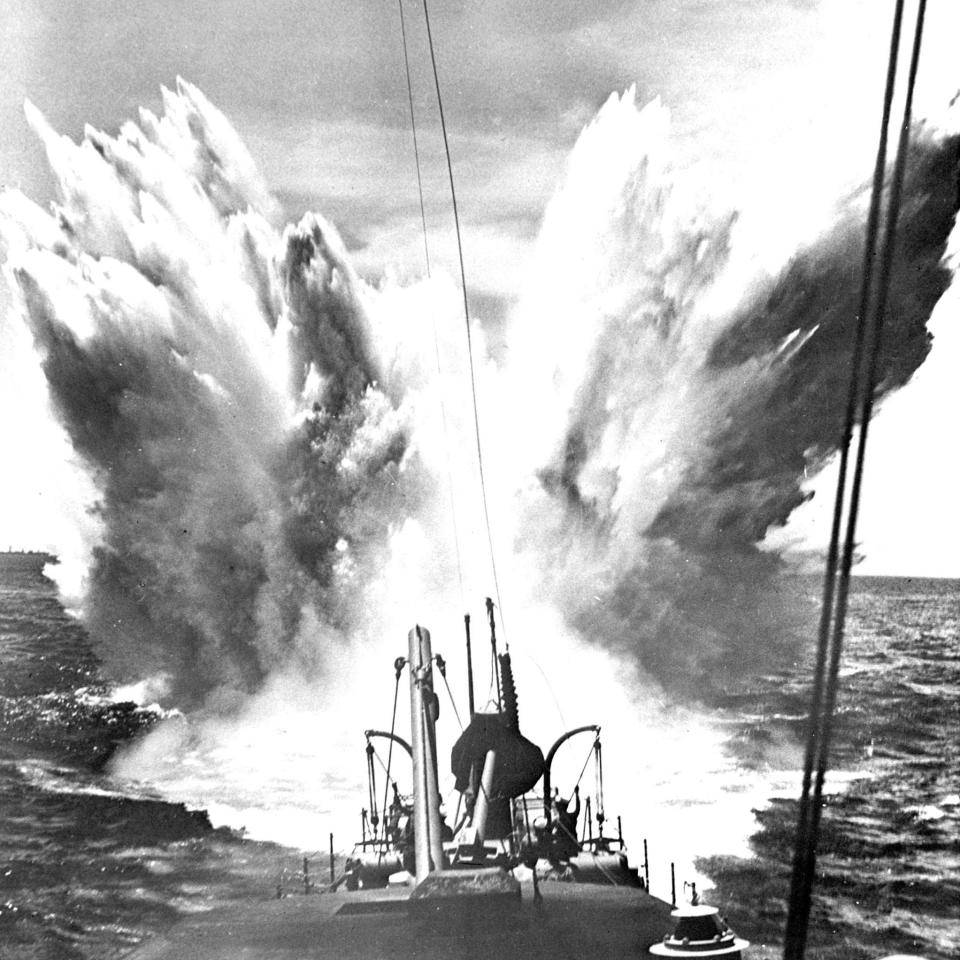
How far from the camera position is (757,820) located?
5117 mm

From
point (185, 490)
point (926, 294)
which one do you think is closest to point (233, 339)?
point (185, 490)

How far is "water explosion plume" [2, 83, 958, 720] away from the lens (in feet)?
17.2

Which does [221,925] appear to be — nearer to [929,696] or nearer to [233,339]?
[233,339]

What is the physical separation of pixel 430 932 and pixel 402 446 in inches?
64.7

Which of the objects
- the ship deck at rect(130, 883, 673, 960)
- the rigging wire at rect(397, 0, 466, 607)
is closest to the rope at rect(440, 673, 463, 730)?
the rigging wire at rect(397, 0, 466, 607)

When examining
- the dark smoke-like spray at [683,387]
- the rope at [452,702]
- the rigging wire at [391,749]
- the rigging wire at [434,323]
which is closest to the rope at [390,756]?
the rigging wire at [391,749]

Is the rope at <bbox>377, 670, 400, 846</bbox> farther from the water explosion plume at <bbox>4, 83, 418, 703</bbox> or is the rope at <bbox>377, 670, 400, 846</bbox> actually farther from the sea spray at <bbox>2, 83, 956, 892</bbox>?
the water explosion plume at <bbox>4, 83, 418, 703</bbox>

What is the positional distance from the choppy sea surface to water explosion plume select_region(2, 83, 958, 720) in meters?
0.27

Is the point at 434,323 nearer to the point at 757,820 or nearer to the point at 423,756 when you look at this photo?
the point at 423,756

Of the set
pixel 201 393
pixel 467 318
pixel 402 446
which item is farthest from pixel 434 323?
pixel 201 393

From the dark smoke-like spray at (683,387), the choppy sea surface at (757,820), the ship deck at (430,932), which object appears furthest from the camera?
the dark smoke-like spray at (683,387)

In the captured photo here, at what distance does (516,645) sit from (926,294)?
186 centimetres

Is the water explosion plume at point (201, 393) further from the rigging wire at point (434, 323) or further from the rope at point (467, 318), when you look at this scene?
the rope at point (467, 318)

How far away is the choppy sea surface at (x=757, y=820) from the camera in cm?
506
